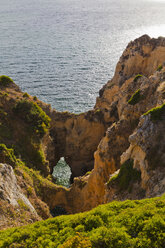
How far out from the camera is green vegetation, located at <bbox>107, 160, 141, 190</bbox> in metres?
21.9

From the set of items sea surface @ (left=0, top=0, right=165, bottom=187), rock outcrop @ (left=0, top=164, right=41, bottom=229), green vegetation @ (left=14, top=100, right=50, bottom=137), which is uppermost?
sea surface @ (left=0, top=0, right=165, bottom=187)

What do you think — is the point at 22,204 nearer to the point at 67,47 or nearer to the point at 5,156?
the point at 5,156

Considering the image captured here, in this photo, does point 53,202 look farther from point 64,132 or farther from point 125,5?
point 125,5

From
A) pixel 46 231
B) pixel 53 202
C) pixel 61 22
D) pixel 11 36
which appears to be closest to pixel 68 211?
pixel 53 202

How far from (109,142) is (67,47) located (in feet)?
252

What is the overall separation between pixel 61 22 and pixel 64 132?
10894cm

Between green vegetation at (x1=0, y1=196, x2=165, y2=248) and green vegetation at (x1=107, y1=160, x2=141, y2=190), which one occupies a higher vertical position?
green vegetation at (x1=107, y1=160, x2=141, y2=190)

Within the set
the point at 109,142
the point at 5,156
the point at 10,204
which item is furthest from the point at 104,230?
the point at 5,156

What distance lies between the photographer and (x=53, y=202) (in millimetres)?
35312

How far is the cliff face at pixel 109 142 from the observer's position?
21.5 metres

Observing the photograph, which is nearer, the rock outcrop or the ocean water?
the rock outcrop

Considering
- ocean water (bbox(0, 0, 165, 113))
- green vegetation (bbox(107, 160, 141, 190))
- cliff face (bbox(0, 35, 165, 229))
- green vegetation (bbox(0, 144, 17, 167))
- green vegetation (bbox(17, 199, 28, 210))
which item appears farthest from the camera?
ocean water (bbox(0, 0, 165, 113))

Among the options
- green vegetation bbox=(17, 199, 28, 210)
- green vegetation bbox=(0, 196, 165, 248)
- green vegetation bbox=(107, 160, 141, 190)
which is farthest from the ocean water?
green vegetation bbox=(0, 196, 165, 248)

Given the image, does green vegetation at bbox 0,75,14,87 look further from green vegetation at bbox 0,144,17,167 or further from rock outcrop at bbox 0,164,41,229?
rock outcrop at bbox 0,164,41,229
